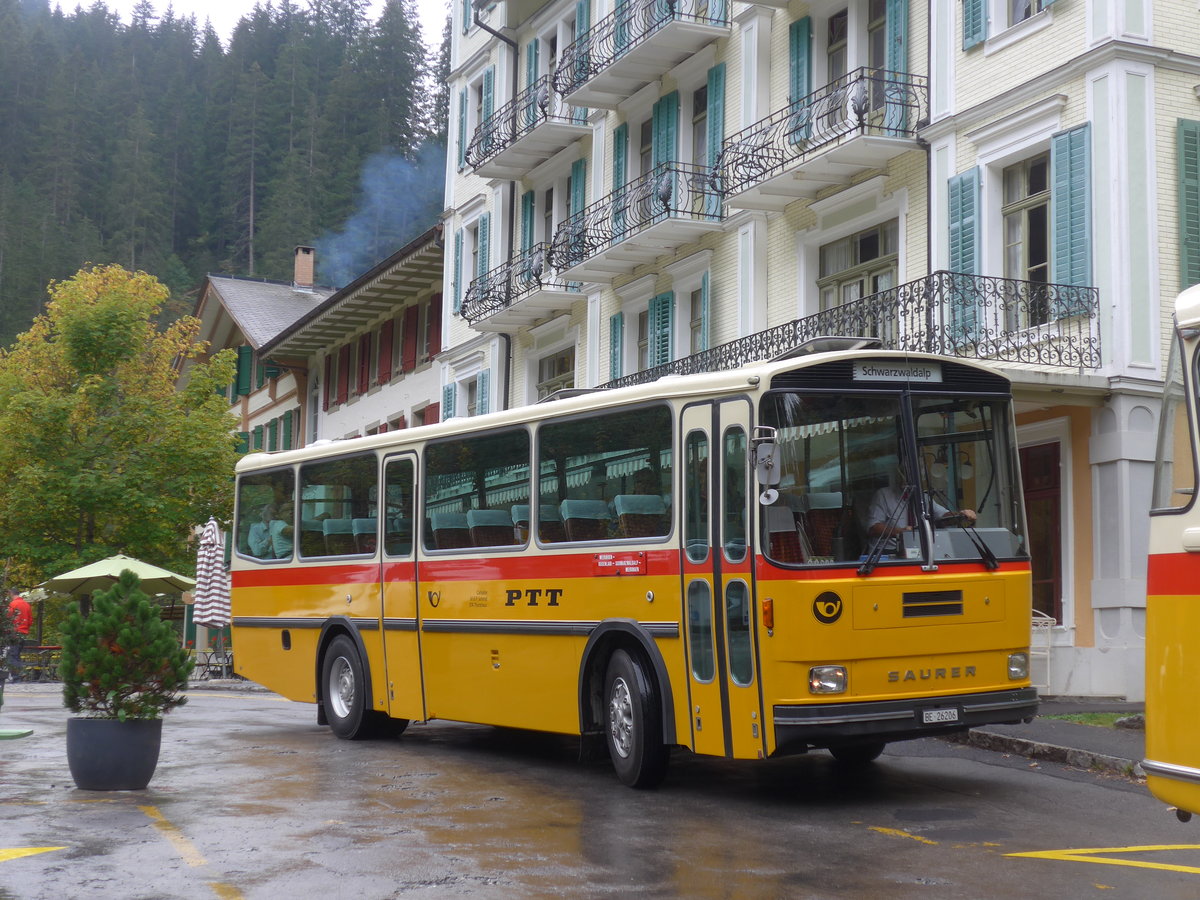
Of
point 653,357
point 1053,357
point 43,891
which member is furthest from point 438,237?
point 43,891

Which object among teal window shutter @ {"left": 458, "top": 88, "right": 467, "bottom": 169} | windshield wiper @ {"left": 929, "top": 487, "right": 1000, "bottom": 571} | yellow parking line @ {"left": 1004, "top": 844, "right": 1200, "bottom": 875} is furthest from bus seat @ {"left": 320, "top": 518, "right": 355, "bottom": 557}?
teal window shutter @ {"left": 458, "top": 88, "right": 467, "bottom": 169}

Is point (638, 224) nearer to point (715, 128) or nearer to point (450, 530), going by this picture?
point (715, 128)

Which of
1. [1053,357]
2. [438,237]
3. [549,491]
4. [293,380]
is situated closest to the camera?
[549,491]

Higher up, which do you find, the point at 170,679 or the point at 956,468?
the point at 956,468

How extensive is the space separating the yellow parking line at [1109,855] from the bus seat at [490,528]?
5697 mm

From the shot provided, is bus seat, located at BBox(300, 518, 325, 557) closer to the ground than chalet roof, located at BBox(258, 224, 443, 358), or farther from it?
closer to the ground

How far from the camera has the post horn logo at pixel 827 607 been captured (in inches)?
414

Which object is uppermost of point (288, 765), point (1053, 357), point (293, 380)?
point (293, 380)

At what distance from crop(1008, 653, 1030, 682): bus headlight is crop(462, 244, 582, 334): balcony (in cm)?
2030

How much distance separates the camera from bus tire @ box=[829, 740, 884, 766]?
1279 centimetres

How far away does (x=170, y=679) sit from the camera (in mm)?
11719

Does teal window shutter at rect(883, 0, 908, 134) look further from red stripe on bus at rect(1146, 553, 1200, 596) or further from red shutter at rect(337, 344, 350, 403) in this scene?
red shutter at rect(337, 344, 350, 403)

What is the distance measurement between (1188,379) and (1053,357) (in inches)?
434

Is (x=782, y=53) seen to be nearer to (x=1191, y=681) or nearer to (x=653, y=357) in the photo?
(x=653, y=357)
